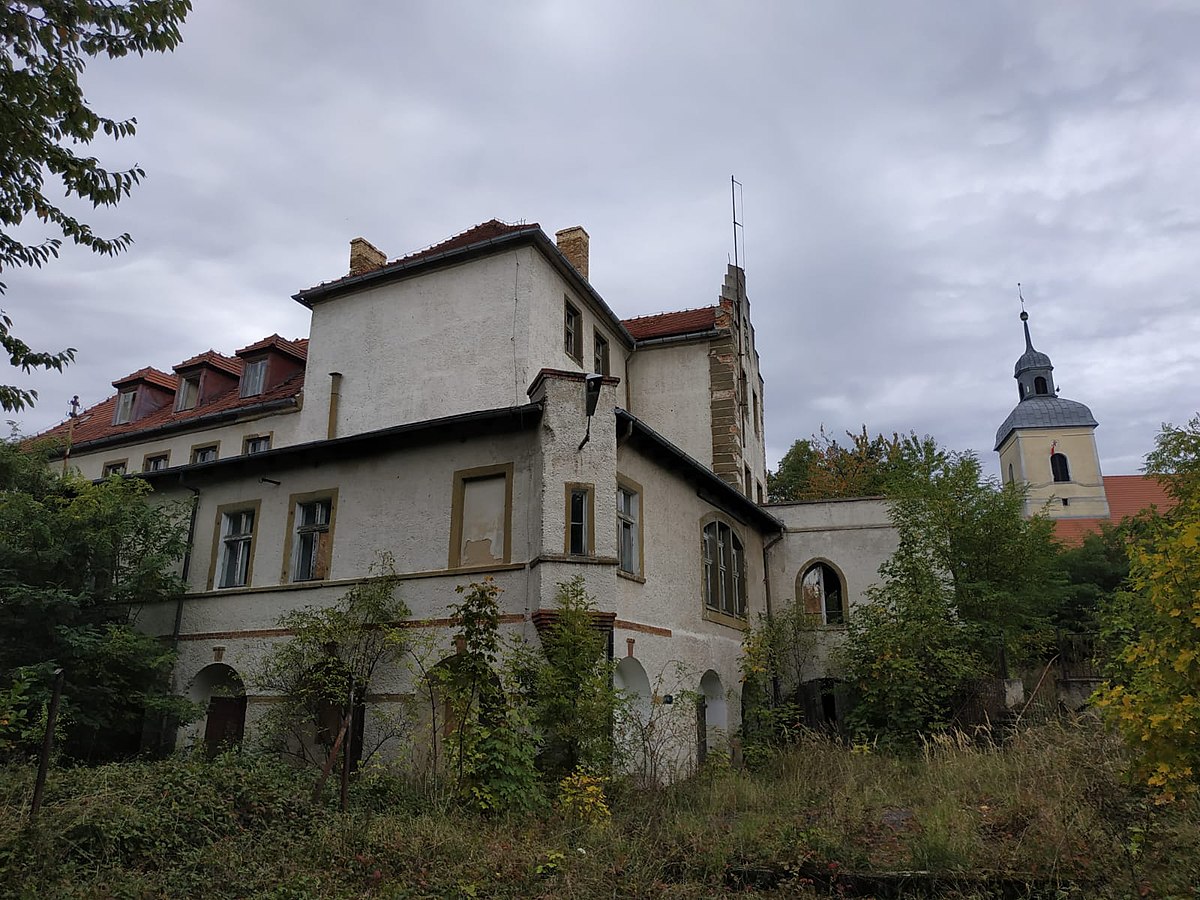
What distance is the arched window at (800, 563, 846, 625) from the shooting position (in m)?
22.7

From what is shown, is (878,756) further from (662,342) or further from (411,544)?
(662,342)

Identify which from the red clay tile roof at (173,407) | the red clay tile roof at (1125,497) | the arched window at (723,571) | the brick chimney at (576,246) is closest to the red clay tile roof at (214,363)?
the red clay tile roof at (173,407)

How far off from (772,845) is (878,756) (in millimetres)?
7184

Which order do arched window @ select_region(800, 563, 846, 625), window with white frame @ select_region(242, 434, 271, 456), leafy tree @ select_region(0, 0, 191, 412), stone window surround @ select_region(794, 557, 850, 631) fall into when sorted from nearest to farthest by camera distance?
leafy tree @ select_region(0, 0, 191, 412) → stone window surround @ select_region(794, 557, 850, 631) → arched window @ select_region(800, 563, 846, 625) → window with white frame @ select_region(242, 434, 271, 456)

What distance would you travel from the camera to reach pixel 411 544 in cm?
1571

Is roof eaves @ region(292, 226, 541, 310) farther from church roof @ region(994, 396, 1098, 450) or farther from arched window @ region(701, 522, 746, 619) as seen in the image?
church roof @ region(994, 396, 1098, 450)

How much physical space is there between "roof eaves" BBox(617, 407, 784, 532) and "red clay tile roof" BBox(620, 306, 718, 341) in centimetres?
542

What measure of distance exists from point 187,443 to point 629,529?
15.5m

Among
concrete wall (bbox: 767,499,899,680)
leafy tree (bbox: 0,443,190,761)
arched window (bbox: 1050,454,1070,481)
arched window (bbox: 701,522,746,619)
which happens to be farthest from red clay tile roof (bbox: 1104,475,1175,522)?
leafy tree (bbox: 0,443,190,761)

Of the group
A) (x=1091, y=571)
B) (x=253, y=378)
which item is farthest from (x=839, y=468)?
(x=253, y=378)

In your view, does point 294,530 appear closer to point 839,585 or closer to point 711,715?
point 711,715

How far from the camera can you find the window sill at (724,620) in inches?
728

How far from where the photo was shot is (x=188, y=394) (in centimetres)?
2720

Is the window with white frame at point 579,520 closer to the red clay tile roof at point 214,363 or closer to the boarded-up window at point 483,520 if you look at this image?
the boarded-up window at point 483,520
